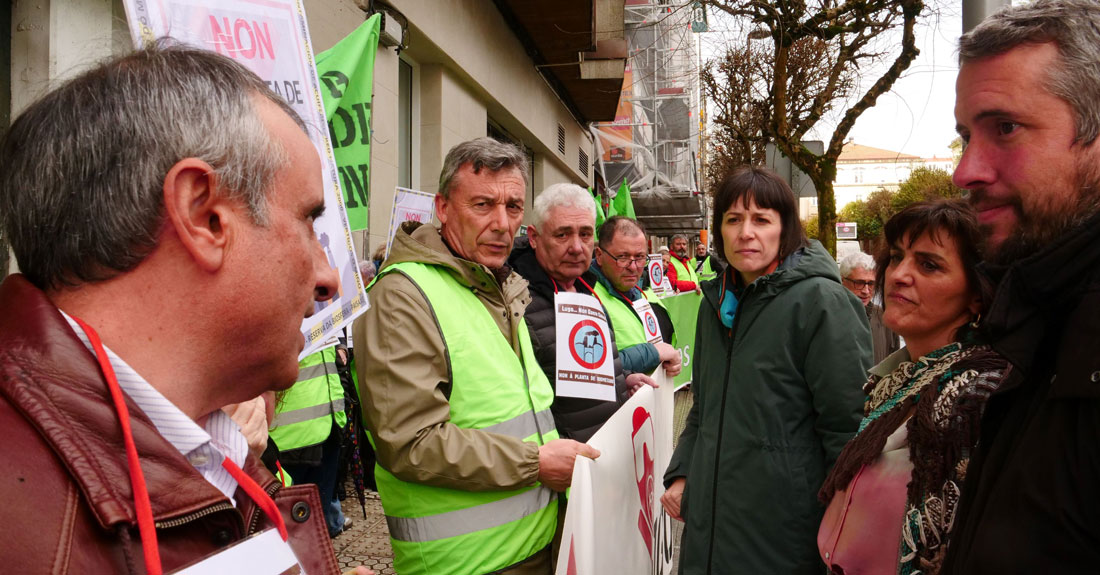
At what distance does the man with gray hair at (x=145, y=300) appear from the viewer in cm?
73

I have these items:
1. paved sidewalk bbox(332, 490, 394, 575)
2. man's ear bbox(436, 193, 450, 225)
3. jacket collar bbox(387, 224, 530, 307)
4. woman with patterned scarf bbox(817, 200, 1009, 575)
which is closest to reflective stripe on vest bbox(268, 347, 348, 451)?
paved sidewalk bbox(332, 490, 394, 575)

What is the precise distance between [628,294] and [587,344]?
2329 millimetres

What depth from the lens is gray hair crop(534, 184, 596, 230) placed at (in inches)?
144

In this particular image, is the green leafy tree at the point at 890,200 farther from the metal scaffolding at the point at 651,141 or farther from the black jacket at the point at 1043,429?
the black jacket at the point at 1043,429

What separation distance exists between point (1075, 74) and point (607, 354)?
2.16 m

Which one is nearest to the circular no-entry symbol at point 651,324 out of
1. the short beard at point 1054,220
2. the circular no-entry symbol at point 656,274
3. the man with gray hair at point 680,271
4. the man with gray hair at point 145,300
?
the short beard at point 1054,220

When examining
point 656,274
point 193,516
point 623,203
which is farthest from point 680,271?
point 193,516

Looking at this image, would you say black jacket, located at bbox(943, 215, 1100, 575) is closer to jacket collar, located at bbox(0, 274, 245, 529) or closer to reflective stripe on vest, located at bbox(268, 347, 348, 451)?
jacket collar, located at bbox(0, 274, 245, 529)

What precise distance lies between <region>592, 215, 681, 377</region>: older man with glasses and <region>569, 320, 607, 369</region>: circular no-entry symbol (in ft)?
2.99

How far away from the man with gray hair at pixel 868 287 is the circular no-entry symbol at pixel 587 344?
338cm

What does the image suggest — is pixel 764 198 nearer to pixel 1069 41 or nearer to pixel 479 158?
pixel 479 158

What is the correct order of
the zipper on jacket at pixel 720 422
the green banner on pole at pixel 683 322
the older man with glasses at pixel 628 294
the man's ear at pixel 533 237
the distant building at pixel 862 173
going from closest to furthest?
the zipper on jacket at pixel 720 422
the man's ear at pixel 533 237
the older man with glasses at pixel 628 294
the green banner on pole at pixel 683 322
the distant building at pixel 862 173

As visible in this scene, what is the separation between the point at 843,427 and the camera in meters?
2.36

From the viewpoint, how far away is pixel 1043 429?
110 centimetres
